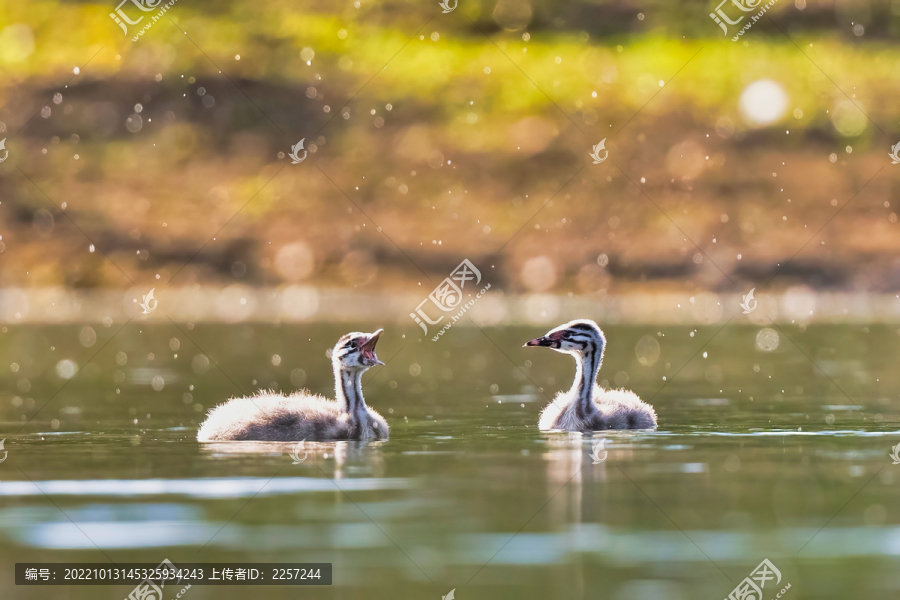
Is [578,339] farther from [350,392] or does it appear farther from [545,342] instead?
[350,392]

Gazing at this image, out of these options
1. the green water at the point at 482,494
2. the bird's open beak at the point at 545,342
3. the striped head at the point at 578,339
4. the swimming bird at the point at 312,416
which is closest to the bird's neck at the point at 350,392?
the swimming bird at the point at 312,416

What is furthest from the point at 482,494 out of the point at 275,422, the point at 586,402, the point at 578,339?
the point at 578,339

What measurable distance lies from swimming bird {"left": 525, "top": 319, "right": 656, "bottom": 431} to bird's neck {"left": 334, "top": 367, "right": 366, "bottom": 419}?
2.63 metres

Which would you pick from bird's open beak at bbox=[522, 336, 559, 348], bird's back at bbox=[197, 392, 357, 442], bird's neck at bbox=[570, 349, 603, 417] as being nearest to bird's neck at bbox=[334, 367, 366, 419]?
bird's back at bbox=[197, 392, 357, 442]

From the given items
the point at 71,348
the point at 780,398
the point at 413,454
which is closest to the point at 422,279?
the point at 71,348

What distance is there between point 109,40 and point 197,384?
74.2 m

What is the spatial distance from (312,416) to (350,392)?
23.5 inches

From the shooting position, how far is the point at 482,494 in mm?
16406

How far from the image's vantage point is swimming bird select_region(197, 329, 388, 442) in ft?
68.0

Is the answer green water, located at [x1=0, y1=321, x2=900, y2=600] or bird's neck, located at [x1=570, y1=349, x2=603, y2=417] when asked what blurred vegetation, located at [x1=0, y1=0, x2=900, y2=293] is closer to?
green water, located at [x1=0, y1=321, x2=900, y2=600]

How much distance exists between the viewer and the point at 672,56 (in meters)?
104

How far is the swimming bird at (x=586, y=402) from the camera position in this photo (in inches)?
873

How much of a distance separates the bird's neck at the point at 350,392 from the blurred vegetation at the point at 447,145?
2149 inches

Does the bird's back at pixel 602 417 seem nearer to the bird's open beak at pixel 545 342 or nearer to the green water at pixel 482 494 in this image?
the green water at pixel 482 494
